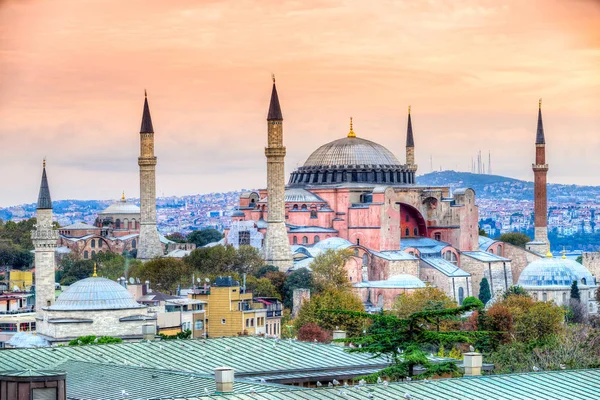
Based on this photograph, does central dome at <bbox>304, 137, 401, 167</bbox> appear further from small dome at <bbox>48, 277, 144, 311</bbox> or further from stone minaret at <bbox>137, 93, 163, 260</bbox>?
small dome at <bbox>48, 277, 144, 311</bbox>

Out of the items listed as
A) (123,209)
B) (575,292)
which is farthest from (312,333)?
(123,209)

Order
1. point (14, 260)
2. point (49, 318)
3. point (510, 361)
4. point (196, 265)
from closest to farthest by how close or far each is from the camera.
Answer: point (510, 361)
point (49, 318)
point (196, 265)
point (14, 260)

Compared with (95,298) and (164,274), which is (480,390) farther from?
(164,274)

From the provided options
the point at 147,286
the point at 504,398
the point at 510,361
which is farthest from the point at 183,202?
the point at 504,398

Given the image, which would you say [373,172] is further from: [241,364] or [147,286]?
[241,364]

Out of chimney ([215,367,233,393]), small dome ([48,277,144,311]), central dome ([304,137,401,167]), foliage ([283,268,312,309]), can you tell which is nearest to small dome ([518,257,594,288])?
foliage ([283,268,312,309])

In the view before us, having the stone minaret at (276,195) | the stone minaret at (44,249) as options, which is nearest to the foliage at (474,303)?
the stone minaret at (276,195)

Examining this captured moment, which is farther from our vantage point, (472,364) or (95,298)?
(95,298)
